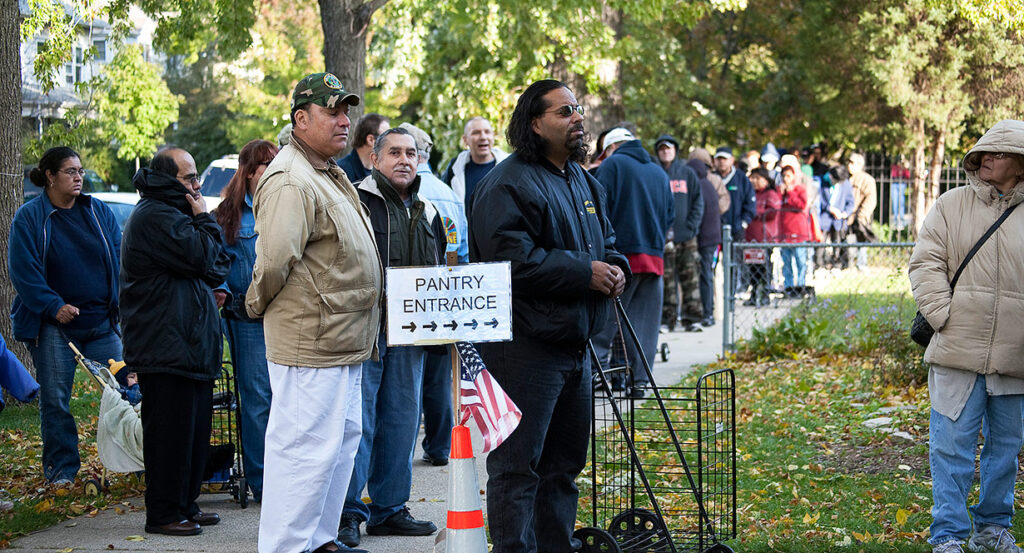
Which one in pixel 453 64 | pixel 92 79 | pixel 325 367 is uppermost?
pixel 453 64

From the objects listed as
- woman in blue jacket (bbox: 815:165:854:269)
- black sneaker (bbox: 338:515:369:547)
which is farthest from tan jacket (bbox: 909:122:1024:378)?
woman in blue jacket (bbox: 815:165:854:269)

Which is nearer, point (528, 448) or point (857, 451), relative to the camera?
point (528, 448)

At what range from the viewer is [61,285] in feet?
24.1

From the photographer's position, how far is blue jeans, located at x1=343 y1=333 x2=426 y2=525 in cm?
620

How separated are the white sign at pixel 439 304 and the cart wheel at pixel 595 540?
1.09m

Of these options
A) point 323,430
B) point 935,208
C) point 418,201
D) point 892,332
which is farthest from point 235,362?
point 892,332

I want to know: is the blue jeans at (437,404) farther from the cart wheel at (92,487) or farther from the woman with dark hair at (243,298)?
the cart wheel at (92,487)

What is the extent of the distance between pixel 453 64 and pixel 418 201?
16.9m

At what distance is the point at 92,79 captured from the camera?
1338 cm

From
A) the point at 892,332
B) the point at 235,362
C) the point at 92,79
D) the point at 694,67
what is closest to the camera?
the point at 235,362

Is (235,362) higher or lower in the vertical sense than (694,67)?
lower

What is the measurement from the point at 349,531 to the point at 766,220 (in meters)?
12.9

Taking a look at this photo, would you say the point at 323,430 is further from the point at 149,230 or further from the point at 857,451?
the point at 857,451

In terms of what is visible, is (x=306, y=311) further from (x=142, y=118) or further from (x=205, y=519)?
(x=142, y=118)
